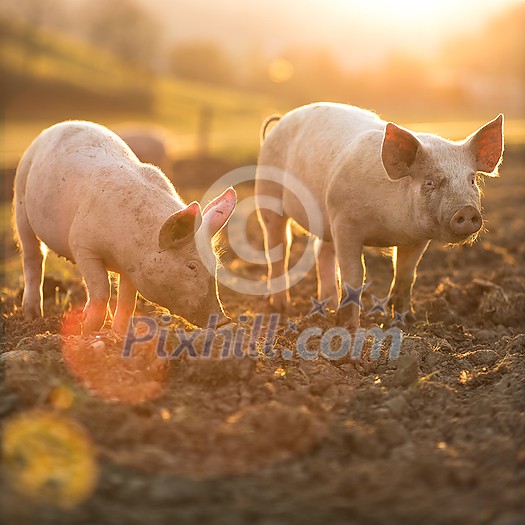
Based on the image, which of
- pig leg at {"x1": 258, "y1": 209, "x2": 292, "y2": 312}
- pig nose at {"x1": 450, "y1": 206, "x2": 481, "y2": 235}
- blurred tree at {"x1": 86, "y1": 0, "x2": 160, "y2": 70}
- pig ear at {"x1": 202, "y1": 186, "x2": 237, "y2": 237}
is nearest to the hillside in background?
blurred tree at {"x1": 86, "y1": 0, "x2": 160, "y2": 70}

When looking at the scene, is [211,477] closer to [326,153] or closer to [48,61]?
[326,153]

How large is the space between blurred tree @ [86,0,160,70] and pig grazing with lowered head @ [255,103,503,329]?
2756 inches

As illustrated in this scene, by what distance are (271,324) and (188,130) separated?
123ft

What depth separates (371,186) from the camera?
5758mm

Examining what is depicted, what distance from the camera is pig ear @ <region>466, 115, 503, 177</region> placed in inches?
221

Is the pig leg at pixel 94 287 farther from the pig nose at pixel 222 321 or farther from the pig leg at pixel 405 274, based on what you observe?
the pig leg at pixel 405 274

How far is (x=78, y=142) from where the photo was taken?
5973 millimetres

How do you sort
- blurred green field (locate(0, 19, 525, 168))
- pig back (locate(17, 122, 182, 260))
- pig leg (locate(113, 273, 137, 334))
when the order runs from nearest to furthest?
pig back (locate(17, 122, 182, 260)), pig leg (locate(113, 273, 137, 334)), blurred green field (locate(0, 19, 525, 168))

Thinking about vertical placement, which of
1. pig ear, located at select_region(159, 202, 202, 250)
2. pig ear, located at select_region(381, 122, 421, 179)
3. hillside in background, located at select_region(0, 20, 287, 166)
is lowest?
hillside in background, located at select_region(0, 20, 287, 166)

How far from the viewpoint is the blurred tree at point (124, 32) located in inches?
2987

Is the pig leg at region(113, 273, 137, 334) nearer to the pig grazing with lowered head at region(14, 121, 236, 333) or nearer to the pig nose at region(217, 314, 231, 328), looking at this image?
the pig grazing with lowered head at region(14, 121, 236, 333)

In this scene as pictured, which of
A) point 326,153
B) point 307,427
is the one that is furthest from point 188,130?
point 307,427

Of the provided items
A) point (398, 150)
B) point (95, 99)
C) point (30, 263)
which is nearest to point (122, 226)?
point (30, 263)

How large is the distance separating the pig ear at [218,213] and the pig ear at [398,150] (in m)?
1.06
